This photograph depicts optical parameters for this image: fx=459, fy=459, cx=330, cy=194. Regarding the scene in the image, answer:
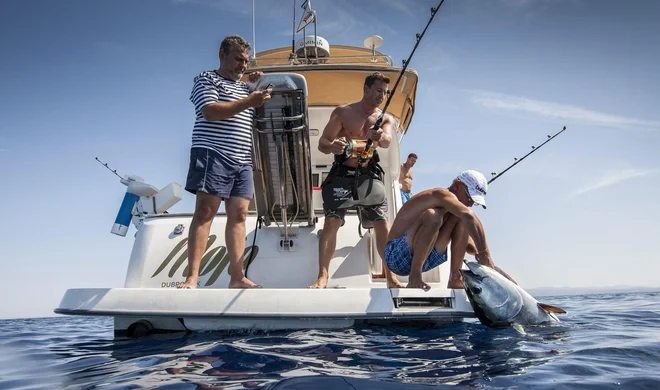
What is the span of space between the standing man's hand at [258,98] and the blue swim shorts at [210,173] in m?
0.50

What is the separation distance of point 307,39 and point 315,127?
4.98ft

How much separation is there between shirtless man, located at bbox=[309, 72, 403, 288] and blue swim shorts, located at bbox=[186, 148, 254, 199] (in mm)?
891

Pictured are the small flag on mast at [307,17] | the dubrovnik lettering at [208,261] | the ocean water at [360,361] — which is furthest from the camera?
the small flag on mast at [307,17]

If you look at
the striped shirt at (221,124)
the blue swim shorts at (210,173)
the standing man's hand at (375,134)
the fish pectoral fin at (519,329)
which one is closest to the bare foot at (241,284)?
the blue swim shorts at (210,173)

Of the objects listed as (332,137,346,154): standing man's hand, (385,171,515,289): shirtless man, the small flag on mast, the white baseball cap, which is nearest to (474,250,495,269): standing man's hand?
(385,171,515,289): shirtless man

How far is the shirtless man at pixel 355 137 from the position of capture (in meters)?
4.05

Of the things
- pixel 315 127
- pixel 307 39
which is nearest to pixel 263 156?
pixel 315 127

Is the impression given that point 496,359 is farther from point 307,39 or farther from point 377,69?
point 307,39

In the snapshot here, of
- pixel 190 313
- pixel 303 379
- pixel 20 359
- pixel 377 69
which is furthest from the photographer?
pixel 377 69

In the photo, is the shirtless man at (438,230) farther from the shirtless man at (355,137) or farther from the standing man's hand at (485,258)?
the shirtless man at (355,137)

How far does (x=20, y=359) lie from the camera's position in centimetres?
348

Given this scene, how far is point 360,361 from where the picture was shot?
7.54ft

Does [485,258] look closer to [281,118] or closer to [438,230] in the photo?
[438,230]

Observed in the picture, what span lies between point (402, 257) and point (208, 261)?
6.24 ft
